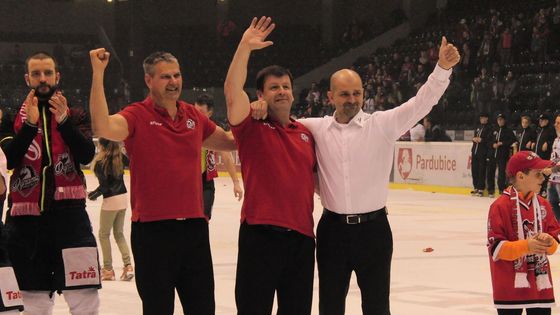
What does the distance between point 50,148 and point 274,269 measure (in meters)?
1.65

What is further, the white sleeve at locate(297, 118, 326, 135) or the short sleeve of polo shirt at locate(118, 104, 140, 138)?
the white sleeve at locate(297, 118, 326, 135)

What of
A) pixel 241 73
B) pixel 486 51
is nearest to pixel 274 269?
pixel 241 73

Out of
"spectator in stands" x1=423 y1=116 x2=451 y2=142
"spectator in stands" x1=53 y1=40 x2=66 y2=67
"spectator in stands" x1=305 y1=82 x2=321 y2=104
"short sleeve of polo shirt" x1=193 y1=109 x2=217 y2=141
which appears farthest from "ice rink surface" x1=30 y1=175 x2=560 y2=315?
"spectator in stands" x1=53 y1=40 x2=66 y2=67

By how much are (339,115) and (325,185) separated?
465 millimetres

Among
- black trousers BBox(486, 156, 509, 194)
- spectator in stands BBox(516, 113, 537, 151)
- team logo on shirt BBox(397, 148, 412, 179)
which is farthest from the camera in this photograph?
team logo on shirt BBox(397, 148, 412, 179)

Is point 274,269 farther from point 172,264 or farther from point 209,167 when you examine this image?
point 209,167

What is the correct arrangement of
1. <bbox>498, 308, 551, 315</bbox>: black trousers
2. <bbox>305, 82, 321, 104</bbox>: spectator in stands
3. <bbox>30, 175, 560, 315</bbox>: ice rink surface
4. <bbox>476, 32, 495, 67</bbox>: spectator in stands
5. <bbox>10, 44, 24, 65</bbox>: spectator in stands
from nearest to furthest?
<bbox>498, 308, 551, 315</bbox>: black trousers → <bbox>30, 175, 560, 315</bbox>: ice rink surface → <bbox>476, 32, 495, 67</bbox>: spectator in stands → <bbox>305, 82, 321, 104</bbox>: spectator in stands → <bbox>10, 44, 24, 65</bbox>: spectator in stands

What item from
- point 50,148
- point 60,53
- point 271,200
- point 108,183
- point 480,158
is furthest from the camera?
point 60,53

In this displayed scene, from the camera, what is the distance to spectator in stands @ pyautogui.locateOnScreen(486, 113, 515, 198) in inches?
1045

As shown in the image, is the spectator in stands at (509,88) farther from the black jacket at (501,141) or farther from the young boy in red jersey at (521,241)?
the young boy in red jersey at (521,241)

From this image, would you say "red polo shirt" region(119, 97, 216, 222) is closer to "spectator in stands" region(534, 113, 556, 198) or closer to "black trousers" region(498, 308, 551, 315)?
"black trousers" region(498, 308, 551, 315)

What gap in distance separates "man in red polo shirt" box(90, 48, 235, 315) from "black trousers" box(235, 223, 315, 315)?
0.93ft

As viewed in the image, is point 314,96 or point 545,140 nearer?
point 545,140

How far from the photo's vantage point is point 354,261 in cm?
659
